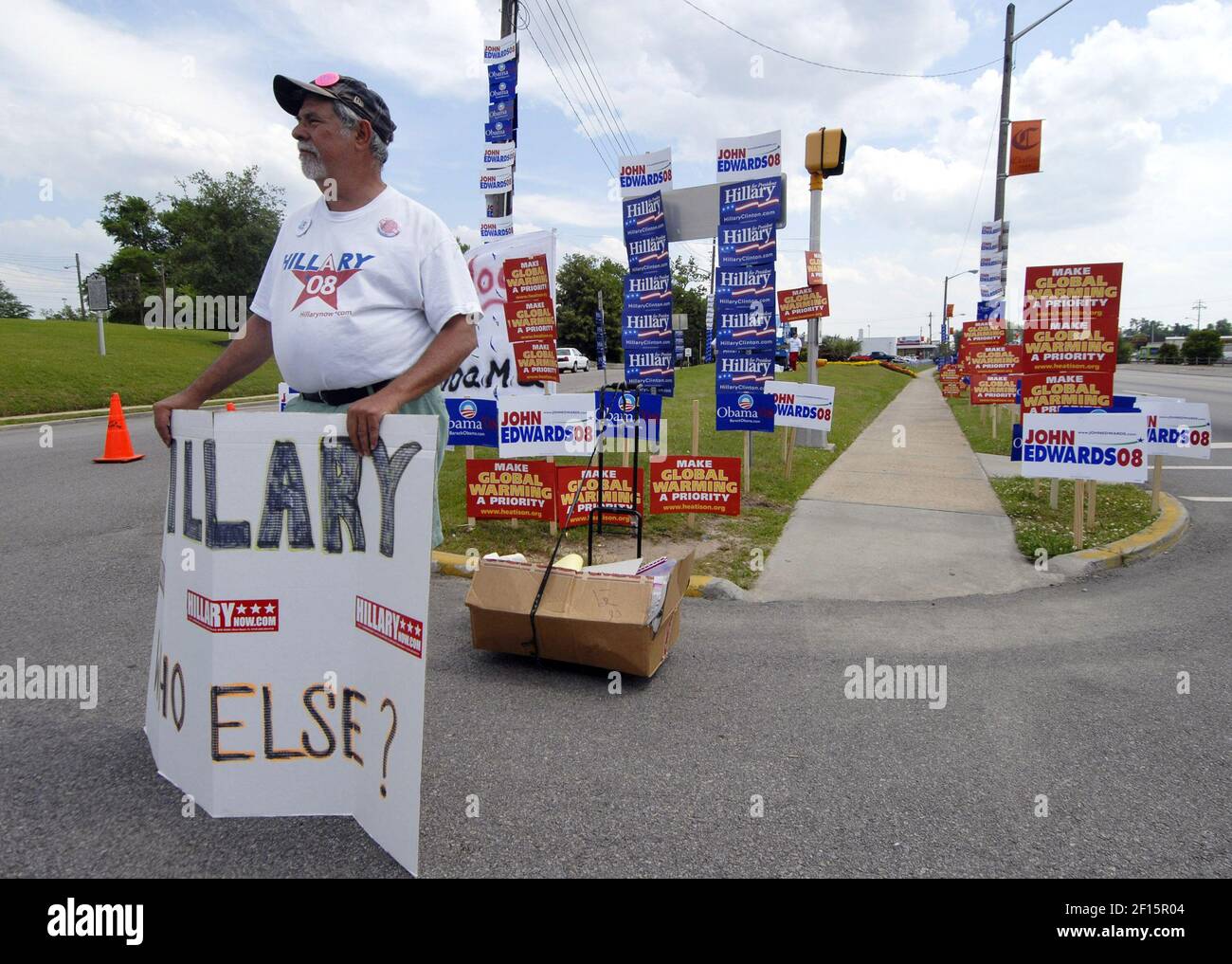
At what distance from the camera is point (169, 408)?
2.65 meters

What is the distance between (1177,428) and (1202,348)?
80948mm

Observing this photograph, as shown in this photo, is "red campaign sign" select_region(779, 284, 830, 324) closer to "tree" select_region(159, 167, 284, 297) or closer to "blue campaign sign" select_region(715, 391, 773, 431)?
"blue campaign sign" select_region(715, 391, 773, 431)

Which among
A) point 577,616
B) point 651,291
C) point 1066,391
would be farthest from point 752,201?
point 577,616

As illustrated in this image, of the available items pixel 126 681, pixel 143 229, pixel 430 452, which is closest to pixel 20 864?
pixel 126 681

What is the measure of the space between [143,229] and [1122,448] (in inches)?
3009

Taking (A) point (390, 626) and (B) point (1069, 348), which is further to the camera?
(B) point (1069, 348)

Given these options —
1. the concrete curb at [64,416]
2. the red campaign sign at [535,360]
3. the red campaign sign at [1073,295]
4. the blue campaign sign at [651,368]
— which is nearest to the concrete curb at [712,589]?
the red campaign sign at [535,360]

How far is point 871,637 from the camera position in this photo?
15.2ft

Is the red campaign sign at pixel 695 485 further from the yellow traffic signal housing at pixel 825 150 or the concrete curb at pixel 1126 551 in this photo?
the yellow traffic signal housing at pixel 825 150

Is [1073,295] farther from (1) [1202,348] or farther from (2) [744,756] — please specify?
(1) [1202,348]

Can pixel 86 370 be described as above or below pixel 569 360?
below

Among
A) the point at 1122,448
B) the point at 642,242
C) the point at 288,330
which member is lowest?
the point at 1122,448

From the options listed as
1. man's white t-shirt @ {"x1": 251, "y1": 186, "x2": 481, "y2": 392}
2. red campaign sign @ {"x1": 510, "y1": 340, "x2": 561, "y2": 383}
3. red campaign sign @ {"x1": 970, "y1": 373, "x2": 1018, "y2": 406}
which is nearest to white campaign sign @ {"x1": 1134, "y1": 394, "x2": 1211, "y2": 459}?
red campaign sign @ {"x1": 510, "y1": 340, "x2": 561, "y2": 383}
